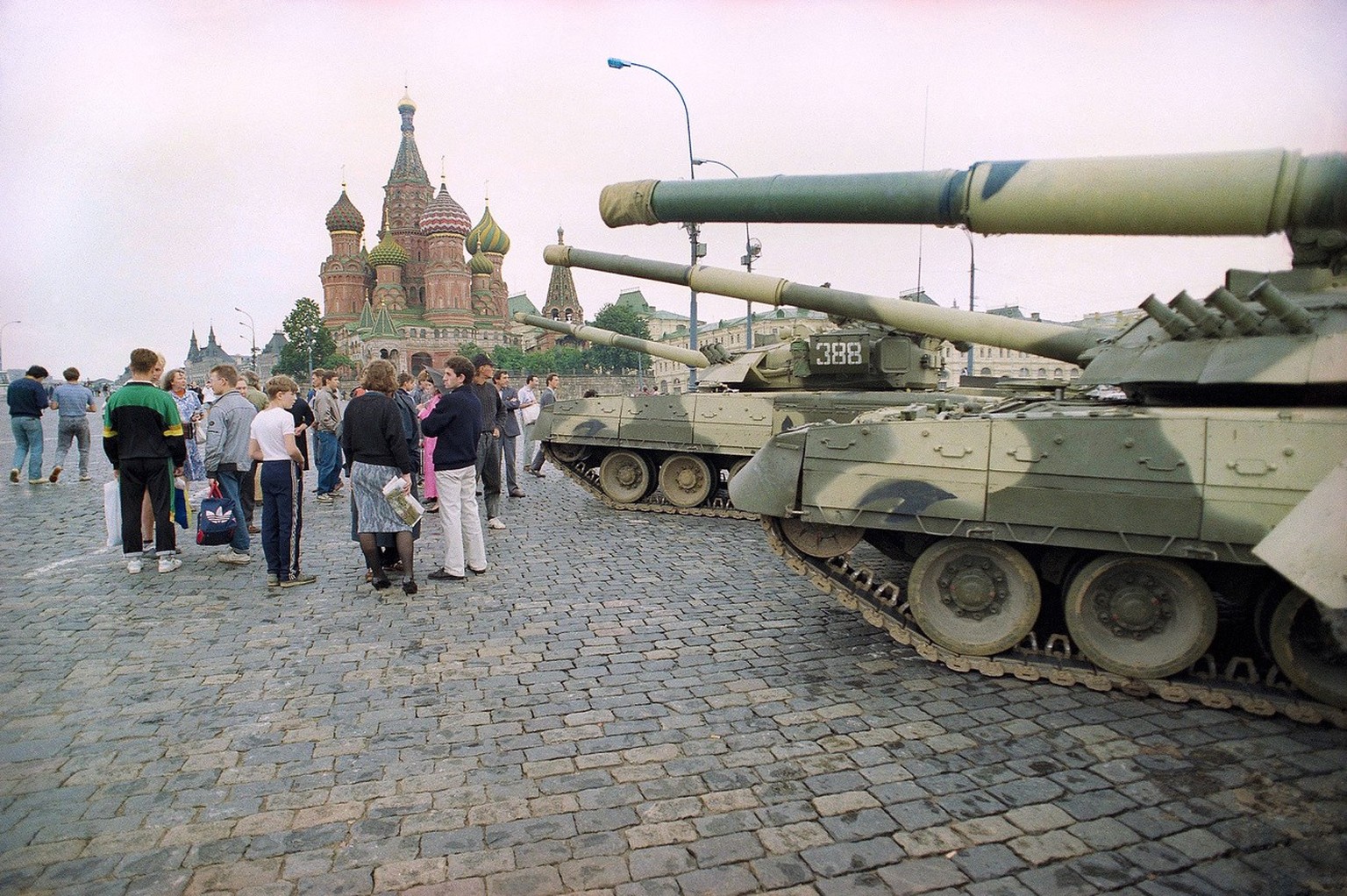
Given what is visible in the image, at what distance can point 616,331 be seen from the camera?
86.4 m

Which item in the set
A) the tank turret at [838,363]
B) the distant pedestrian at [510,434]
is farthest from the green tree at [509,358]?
the tank turret at [838,363]

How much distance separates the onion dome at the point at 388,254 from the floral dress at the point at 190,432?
71535 mm

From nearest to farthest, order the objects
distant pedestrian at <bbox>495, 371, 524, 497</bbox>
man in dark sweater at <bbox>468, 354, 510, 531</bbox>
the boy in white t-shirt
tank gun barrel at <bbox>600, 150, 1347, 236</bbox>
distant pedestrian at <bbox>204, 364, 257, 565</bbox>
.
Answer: tank gun barrel at <bbox>600, 150, 1347, 236</bbox>
the boy in white t-shirt
distant pedestrian at <bbox>204, 364, 257, 565</bbox>
man in dark sweater at <bbox>468, 354, 510, 531</bbox>
distant pedestrian at <bbox>495, 371, 524, 497</bbox>

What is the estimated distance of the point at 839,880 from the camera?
9.26ft

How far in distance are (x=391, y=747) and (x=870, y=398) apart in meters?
6.58

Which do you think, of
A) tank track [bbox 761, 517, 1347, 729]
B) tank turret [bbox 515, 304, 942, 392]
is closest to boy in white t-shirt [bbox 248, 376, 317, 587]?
tank track [bbox 761, 517, 1347, 729]

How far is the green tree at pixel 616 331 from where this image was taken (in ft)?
272

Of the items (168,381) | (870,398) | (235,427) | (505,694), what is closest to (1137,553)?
(505,694)

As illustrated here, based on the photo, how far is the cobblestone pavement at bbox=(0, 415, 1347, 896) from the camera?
2895mm

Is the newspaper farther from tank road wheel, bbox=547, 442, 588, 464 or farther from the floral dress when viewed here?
tank road wheel, bbox=547, 442, 588, 464

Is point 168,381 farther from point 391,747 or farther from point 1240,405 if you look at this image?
point 1240,405

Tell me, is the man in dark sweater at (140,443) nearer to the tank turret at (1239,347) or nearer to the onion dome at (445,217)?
the tank turret at (1239,347)

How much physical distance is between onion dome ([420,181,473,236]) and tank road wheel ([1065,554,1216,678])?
248 feet

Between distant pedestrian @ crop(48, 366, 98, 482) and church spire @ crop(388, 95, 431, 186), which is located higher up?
church spire @ crop(388, 95, 431, 186)
